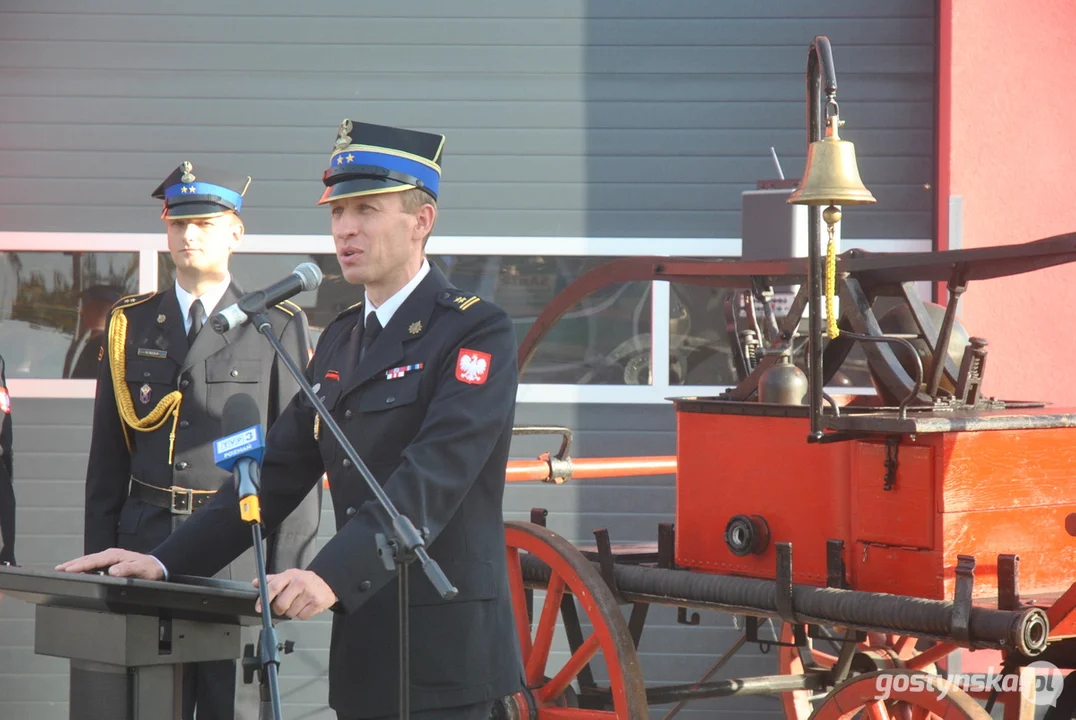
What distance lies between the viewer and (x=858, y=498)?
299 centimetres

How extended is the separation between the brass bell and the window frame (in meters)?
2.76

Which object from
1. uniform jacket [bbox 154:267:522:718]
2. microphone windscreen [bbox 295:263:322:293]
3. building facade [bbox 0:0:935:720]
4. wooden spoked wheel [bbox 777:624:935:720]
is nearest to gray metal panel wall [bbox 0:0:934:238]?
building facade [bbox 0:0:935:720]

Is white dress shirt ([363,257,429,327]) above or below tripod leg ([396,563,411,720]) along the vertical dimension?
above

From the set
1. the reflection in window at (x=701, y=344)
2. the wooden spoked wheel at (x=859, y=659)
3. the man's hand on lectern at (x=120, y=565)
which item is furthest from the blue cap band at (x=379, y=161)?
the reflection in window at (x=701, y=344)

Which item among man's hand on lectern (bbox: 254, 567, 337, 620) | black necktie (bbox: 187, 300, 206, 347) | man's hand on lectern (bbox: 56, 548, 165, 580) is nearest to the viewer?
man's hand on lectern (bbox: 254, 567, 337, 620)

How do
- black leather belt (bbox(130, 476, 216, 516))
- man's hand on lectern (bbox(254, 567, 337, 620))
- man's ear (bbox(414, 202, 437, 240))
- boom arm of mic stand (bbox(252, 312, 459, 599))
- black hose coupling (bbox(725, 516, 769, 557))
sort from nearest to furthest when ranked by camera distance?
1. boom arm of mic stand (bbox(252, 312, 459, 599))
2. man's hand on lectern (bbox(254, 567, 337, 620))
3. man's ear (bbox(414, 202, 437, 240))
4. black hose coupling (bbox(725, 516, 769, 557))
5. black leather belt (bbox(130, 476, 216, 516))

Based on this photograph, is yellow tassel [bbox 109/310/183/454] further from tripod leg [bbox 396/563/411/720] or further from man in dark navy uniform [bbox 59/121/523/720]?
tripod leg [bbox 396/563/411/720]

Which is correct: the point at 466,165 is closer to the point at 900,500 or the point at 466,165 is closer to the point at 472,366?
the point at 900,500

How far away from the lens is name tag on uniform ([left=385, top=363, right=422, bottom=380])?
2.26 m

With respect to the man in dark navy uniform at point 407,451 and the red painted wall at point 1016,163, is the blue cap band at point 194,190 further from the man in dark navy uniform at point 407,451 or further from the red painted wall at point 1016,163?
the red painted wall at point 1016,163

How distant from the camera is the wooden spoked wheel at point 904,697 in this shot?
2740 millimetres

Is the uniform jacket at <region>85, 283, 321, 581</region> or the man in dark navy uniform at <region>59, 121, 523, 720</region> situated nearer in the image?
the man in dark navy uniform at <region>59, 121, 523, 720</region>

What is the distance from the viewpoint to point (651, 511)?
5.70m

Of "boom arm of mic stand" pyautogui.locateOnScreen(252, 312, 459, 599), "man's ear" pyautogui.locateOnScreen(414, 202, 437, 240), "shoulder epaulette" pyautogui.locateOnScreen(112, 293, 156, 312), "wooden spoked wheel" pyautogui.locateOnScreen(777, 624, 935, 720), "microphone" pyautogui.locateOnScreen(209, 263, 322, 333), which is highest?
"man's ear" pyautogui.locateOnScreen(414, 202, 437, 240)
